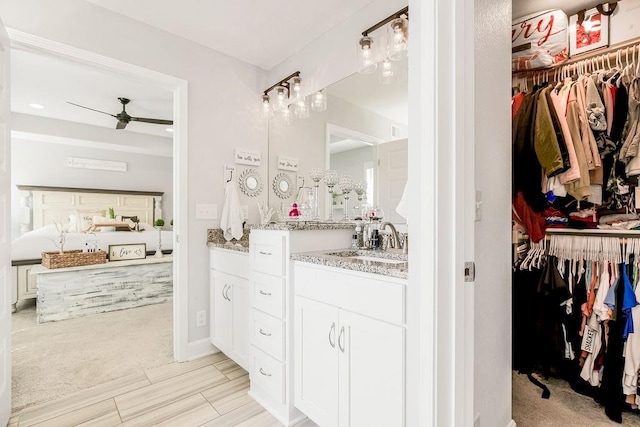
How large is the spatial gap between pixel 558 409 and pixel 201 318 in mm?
2470

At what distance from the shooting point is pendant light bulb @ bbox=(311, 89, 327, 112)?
2.48 meters

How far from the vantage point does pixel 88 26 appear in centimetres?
202

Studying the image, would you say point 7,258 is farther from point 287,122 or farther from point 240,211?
point 287,122

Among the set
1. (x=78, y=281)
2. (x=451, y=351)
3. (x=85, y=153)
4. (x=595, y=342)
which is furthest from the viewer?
(x=85, y=153)

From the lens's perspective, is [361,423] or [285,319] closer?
[361,423]

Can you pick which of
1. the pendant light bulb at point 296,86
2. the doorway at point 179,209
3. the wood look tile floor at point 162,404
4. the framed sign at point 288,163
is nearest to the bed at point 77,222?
the doorway at point 179,209

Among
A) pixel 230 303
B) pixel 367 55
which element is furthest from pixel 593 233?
pixel 230 303

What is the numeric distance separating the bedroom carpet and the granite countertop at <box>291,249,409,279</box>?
1651 mm

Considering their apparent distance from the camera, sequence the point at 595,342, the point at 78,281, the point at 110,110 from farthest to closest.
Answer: the point at 110,110
the point at 78,281
the point at 595,342

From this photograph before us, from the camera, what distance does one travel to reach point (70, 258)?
343 centimetres

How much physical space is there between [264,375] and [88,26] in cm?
255

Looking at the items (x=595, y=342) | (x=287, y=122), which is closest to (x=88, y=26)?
(x=287, y=122)

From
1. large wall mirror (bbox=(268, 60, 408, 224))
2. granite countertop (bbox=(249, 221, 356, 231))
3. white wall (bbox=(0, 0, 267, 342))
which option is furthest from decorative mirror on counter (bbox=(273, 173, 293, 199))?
granite countertop (bbox=(249, 221, 356, 231))

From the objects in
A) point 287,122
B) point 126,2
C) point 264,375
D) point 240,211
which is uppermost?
point 126,2
